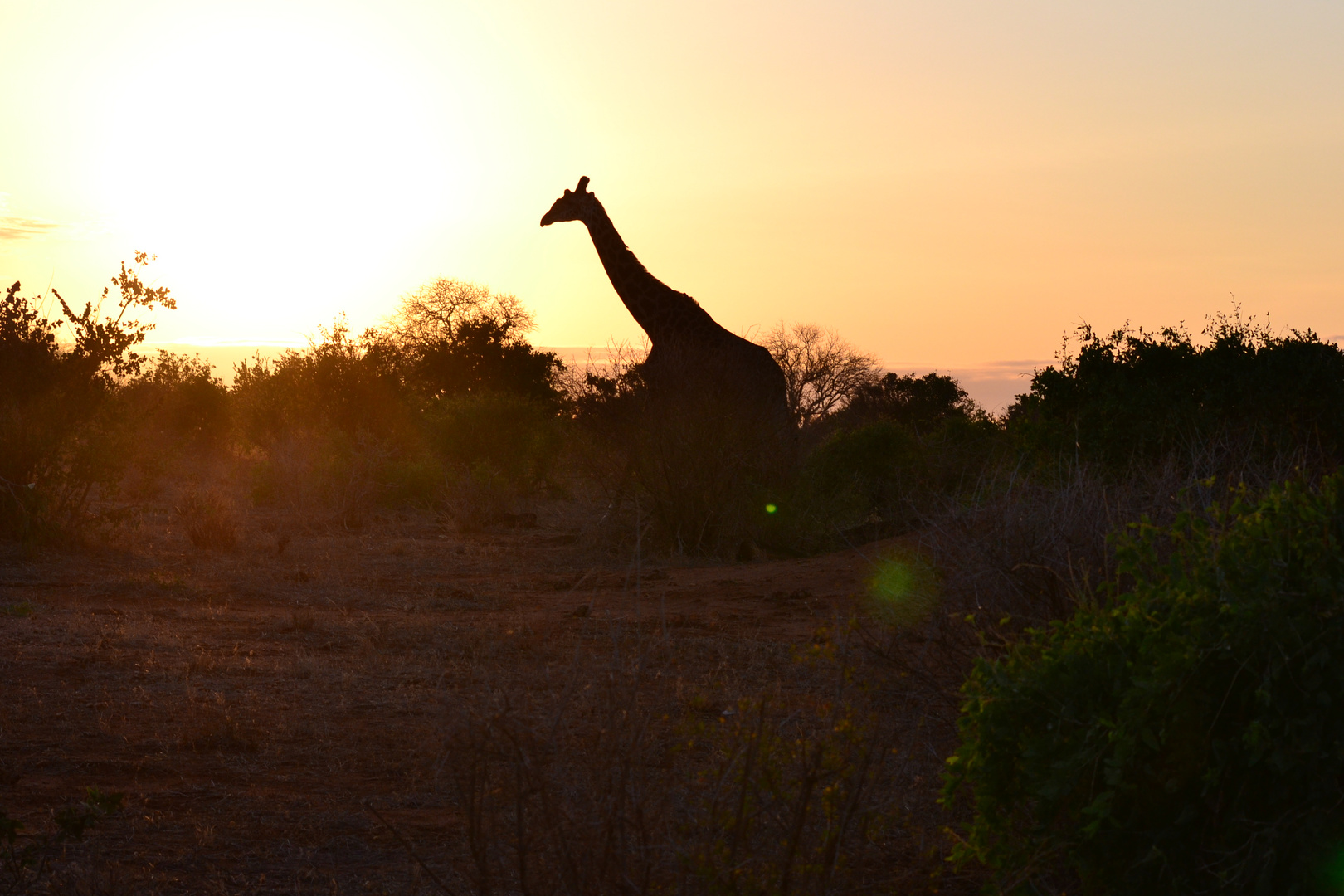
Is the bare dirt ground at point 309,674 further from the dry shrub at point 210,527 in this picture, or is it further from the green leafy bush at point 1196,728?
the green leafy bush at point 1196,728

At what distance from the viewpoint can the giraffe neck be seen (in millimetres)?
14797

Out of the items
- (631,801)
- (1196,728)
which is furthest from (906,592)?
(631,801)

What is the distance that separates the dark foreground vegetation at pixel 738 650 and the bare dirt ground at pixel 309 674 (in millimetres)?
35

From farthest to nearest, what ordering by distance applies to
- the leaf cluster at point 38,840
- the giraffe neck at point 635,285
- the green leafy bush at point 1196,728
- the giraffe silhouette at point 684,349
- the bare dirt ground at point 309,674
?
the giraffe neck at point 635,285 → the giraffe silhouette at point 684,349 → the bare dirt ground at point 309,674 → the leaf cluster at point 38,840 → the green leafy bush at point 1196,728

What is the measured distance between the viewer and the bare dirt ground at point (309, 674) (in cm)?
388

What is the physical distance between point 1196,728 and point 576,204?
43.5 ft

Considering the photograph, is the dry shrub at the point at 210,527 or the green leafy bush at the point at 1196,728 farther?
the dry shrub at the point at 210,527

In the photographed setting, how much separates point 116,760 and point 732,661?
11.4 ft

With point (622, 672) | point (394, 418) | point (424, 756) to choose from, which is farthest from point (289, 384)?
point (622, 672)

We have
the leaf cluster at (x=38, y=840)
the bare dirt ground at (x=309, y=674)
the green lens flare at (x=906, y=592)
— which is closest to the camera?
the leaf cluster at (x=38, y=840)

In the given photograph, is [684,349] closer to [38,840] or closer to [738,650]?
[738,650]

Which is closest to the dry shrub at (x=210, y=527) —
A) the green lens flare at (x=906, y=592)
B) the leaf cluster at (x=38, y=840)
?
the leaf cluster at (x=38, y=840)

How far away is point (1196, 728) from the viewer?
8.51 ft

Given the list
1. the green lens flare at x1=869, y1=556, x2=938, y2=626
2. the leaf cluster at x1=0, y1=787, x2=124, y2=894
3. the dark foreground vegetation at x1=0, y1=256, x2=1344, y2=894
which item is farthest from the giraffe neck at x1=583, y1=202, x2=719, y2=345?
the leaf cluster at x1=0, y1=787, x2=124, y2=894
